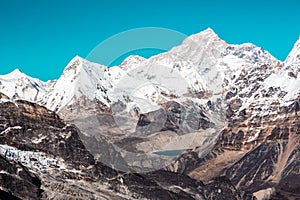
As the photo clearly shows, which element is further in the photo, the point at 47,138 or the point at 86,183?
the point at 47,138

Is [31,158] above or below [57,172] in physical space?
above

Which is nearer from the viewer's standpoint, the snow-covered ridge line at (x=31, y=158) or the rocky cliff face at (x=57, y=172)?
the rocky cliff face at (x=57, y=172)

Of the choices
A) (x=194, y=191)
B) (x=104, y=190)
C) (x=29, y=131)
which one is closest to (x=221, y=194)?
(x=194, y=191)

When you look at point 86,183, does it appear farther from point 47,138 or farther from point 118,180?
point 47,138

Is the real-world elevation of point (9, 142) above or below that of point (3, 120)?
below

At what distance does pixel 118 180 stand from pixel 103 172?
4904mm

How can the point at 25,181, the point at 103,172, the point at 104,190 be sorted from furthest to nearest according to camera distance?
the point at 103,172 → the point at 104,190 → the point at 25,181

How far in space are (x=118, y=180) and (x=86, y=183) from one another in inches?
356

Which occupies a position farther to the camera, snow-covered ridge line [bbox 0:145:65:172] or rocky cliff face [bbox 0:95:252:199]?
snow-covered ridge line [bbox 0:145:65:172]

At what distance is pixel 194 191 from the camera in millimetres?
151500

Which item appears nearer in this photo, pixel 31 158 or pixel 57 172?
pixel 57 172

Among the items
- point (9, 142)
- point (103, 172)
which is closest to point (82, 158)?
point (103, 172)

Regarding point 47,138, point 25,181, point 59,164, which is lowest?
point 25,181

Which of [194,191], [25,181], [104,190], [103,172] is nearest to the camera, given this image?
[25,181]
